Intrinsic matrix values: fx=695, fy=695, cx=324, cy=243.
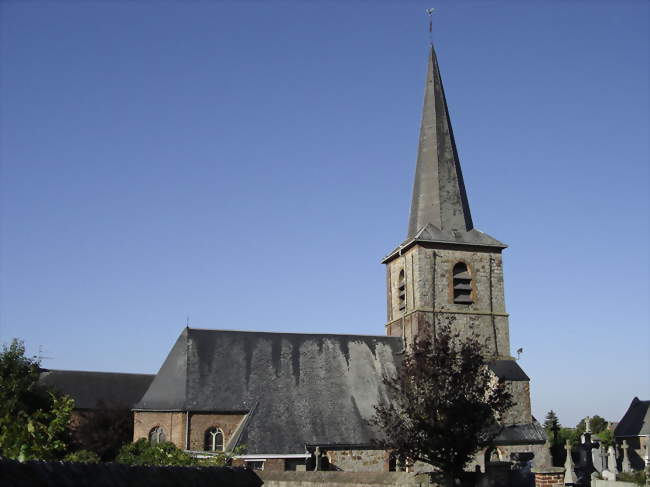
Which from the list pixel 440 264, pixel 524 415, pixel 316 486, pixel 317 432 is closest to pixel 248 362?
pixel 317 432

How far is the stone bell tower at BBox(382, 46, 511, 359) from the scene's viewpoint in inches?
1243

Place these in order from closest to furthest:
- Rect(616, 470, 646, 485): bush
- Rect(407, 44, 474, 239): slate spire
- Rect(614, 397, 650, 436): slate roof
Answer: Rect(616, 470, 646, 485): bush → Rect(407, 44, 474, 239): slate spire → Rect(614, 397, 650, 436): slate roof

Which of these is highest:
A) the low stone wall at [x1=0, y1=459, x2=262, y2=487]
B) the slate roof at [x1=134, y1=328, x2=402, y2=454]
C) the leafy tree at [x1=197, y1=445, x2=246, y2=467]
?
the slate roof at [x1=134, y1=328, x2=402, y2=454]

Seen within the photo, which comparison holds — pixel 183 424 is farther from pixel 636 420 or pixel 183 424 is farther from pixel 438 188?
pixel 636 420

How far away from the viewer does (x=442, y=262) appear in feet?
106

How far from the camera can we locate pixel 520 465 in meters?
26.2

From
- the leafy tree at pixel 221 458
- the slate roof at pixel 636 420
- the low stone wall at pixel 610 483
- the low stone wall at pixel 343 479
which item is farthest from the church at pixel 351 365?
the slate roof at pixel 636 420

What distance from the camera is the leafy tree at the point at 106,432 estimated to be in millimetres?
35344

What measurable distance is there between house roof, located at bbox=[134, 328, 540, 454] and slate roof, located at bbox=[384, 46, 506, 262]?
564 cm

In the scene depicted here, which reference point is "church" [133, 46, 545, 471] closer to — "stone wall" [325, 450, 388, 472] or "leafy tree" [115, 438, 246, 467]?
"stone wall" [325, 450, 388, 472]

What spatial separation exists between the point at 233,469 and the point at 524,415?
22723 mm

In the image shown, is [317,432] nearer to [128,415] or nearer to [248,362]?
[248,362]

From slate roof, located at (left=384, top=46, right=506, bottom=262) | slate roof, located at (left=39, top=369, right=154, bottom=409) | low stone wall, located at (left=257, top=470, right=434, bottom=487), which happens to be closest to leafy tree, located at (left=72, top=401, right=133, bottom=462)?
slate roof, located at (left=39, top=369, right=154, bottom=409)

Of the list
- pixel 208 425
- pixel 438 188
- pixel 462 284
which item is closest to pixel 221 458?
pixel 208 425
